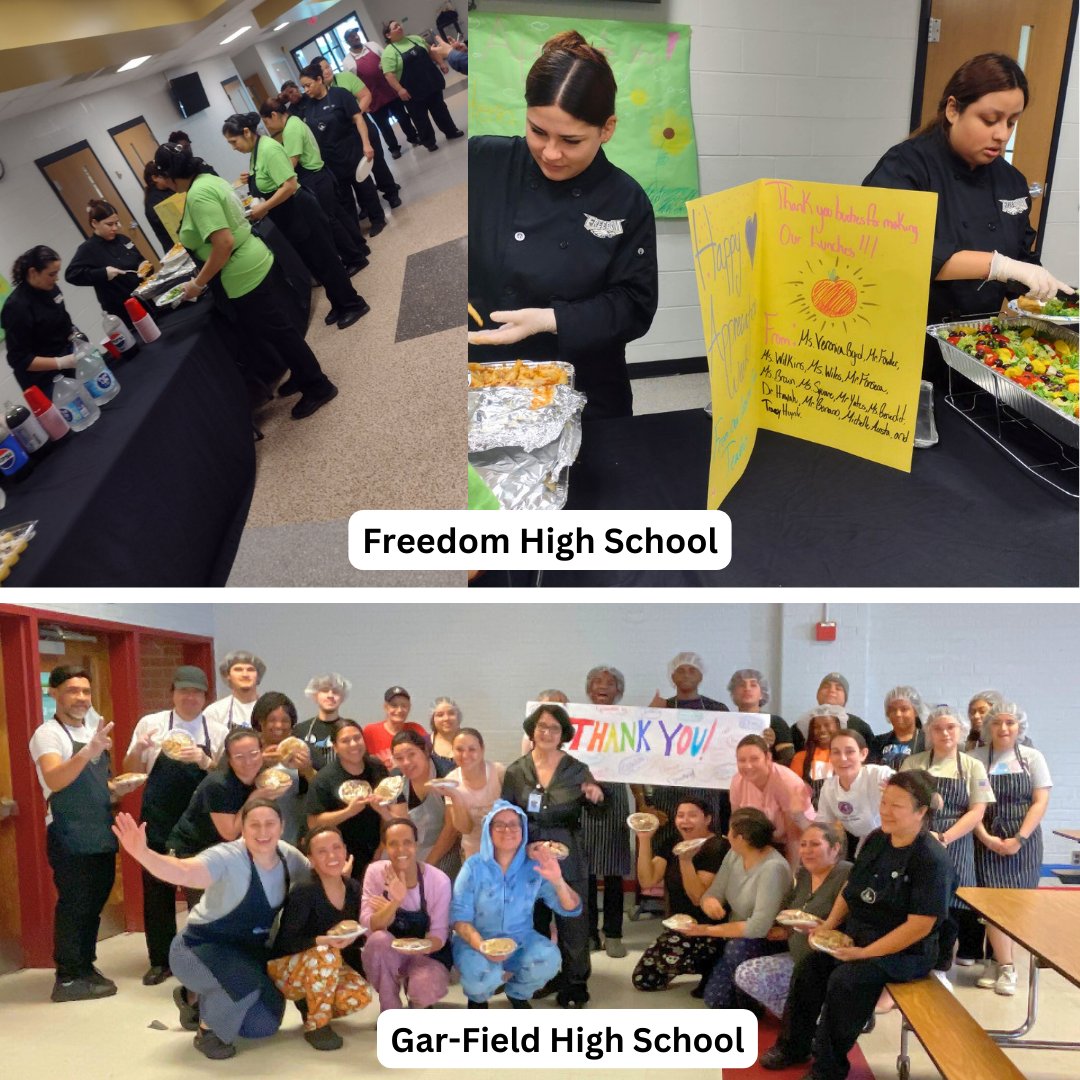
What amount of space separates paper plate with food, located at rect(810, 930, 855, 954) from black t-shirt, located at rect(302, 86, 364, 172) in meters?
1.94

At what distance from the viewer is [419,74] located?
1.91 metres

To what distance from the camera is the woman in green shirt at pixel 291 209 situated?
1853mm

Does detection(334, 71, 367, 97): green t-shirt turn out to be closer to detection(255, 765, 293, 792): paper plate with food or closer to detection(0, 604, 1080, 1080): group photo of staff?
detection(0, 604, 1080, 1080): group photo of staff

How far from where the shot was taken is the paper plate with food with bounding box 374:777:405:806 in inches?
94.2

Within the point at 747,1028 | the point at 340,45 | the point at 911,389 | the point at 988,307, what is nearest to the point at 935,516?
the point at 911,389

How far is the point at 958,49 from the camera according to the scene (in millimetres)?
2111

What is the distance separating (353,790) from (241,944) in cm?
42

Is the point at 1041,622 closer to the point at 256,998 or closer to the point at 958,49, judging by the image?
the point at 958,49

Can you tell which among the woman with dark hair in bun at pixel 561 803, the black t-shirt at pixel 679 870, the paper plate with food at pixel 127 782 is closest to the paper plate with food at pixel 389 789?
the woman with dark hair in bun at pixel 561 803

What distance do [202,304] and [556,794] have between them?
53.5 inches

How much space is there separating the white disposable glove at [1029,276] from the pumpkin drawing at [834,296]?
313 mm

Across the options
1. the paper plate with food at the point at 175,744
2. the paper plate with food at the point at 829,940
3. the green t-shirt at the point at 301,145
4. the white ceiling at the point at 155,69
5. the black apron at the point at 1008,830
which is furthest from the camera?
the black apron at the point at 1008,830

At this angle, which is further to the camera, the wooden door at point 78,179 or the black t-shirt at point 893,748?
the black t-shirt at point 893,748

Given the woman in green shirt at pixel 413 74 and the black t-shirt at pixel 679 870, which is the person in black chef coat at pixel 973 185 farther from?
the black t-shirt at pixel 679 870
